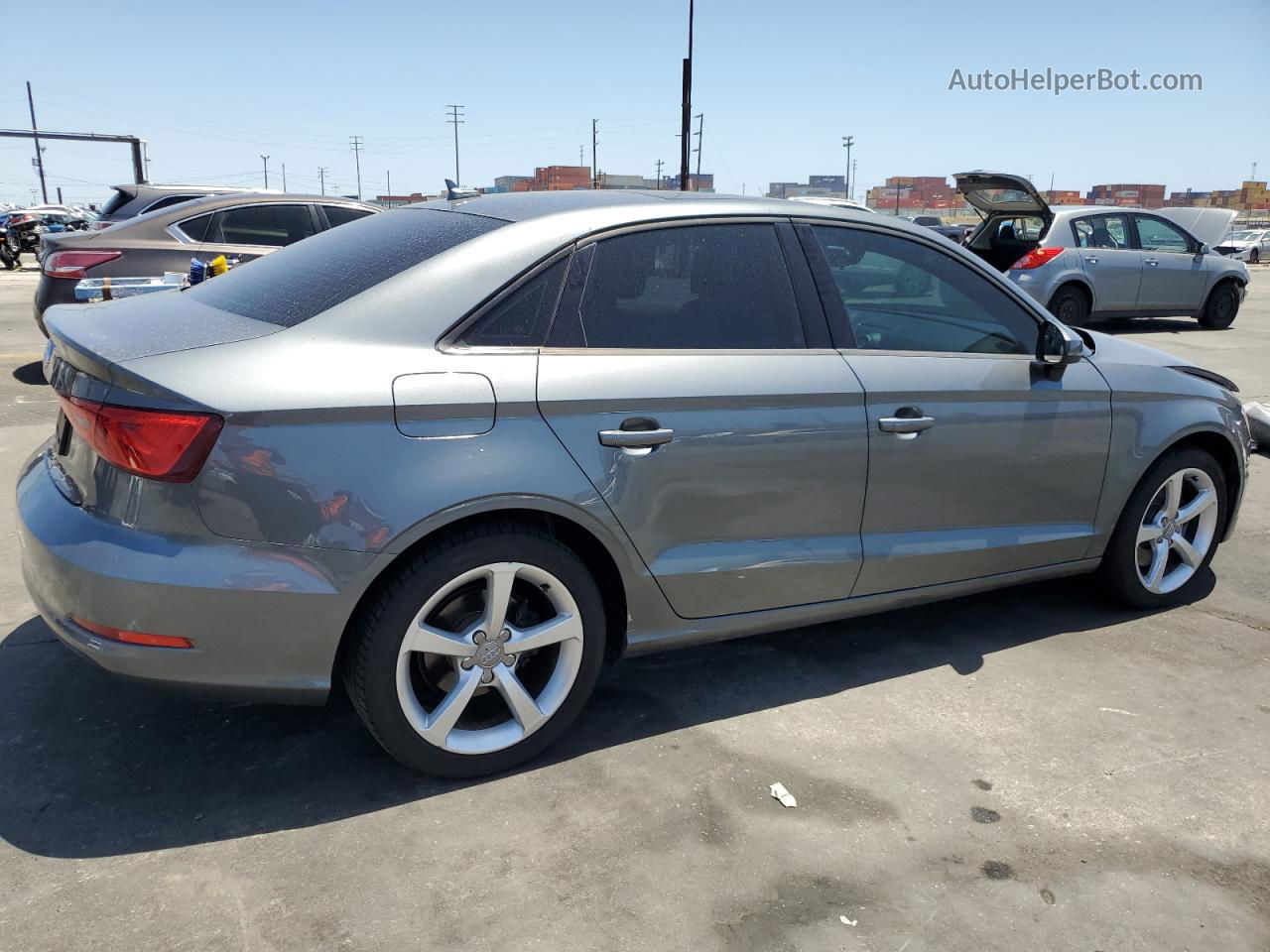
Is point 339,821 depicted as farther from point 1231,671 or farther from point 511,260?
point 1231,671

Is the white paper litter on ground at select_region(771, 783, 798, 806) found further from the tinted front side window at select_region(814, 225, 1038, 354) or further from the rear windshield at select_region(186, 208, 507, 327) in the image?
the rear windshield at select_region(186, 208, 507, 327)

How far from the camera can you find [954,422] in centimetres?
344

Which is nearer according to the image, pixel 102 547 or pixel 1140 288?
pixel 102 547

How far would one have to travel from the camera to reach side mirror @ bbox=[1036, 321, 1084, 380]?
3.64m

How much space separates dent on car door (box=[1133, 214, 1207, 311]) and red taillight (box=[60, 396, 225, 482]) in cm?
1307

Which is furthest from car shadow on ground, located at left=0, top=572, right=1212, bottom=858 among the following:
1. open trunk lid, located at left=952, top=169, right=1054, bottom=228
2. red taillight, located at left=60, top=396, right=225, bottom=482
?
open trunk lid, located at left=952, top=169, right=1054, bottom=228

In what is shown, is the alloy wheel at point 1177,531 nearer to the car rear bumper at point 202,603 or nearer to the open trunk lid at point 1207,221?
the car rear bumper at point 202,603

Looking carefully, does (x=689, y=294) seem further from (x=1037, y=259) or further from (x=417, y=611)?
(x=1037, y=259)

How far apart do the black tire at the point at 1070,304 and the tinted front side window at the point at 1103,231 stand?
0.57 m

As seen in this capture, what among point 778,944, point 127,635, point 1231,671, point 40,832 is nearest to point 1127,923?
point 778,944

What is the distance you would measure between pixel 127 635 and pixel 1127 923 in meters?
2.51

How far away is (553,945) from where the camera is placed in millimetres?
2234

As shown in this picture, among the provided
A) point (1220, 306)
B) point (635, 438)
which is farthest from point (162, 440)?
point (1220, 306)

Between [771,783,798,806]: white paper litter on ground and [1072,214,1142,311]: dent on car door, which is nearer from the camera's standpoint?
[771,783,798,806]: white paper litter on ground
